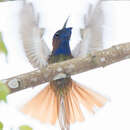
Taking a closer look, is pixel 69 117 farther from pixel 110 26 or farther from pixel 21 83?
pixel 21 83

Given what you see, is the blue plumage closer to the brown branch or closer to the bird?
the bird

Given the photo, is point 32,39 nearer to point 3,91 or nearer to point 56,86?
point 56,86

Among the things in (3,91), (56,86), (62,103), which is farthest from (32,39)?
(3,91)

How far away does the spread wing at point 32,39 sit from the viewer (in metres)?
2.02

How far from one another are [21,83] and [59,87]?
818 mm

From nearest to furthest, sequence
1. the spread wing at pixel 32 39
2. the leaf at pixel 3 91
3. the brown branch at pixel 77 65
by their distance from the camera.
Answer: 1. the leaf at pixel 3 91
2. the brown branch at pixel 77 65
3. the spread wing at pixel 32 39

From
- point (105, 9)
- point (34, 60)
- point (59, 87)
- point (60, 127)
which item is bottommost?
point (60, 127)

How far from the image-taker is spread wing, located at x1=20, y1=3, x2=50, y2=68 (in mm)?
2016

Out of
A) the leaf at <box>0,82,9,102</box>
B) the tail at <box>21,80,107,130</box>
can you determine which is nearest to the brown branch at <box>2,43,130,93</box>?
the leaf at <box>0,82,9,102</box>

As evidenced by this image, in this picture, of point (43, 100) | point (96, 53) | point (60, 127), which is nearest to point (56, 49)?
point (43, 100)

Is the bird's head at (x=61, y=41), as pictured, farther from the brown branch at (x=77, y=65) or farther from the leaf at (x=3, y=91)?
the leaf at (x=3, y=91)

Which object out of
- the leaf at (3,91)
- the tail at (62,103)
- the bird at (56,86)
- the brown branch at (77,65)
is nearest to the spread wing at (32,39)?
the bird at (56,86)

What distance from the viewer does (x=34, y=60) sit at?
209 centimetres

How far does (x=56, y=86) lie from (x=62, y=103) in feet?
0.37
